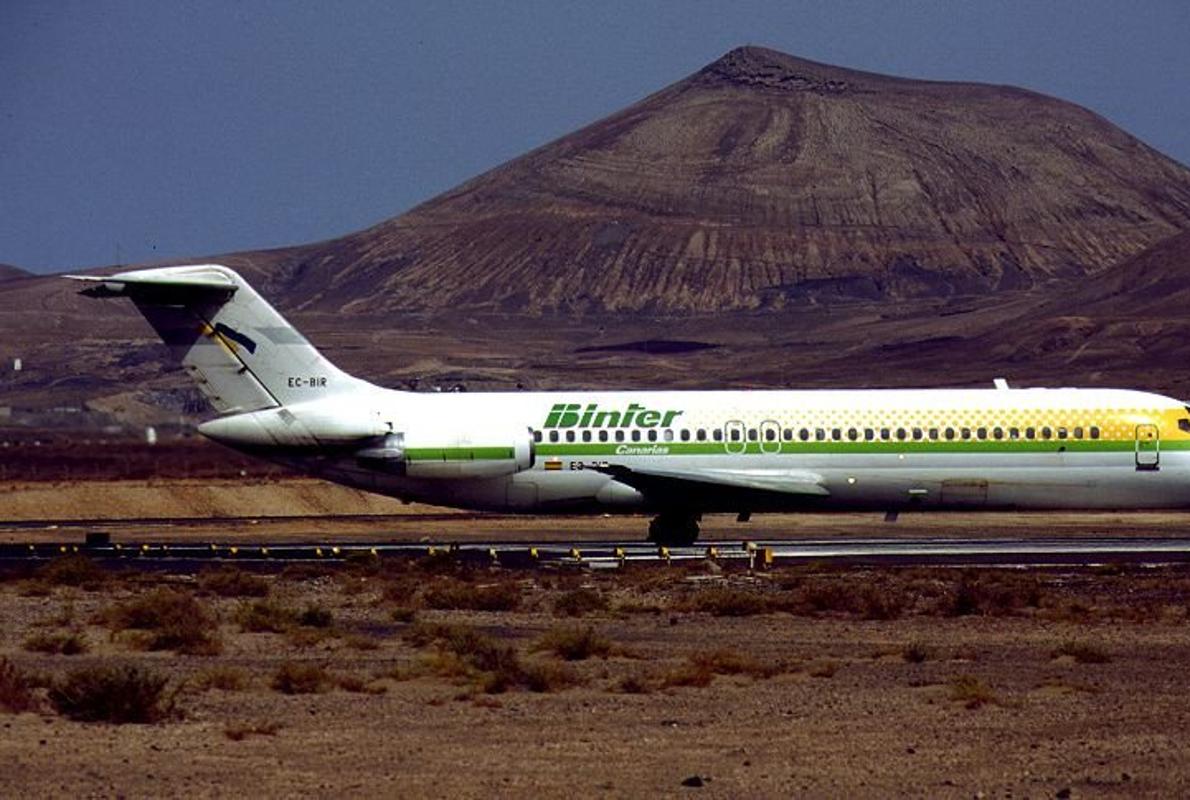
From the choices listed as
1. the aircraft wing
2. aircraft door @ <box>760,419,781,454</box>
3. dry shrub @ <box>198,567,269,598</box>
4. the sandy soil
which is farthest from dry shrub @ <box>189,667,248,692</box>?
aircraft door @ <box>760,419,781,454</box>

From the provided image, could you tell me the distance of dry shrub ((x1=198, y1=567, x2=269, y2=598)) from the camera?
36.5 m

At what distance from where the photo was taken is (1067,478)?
4697cm

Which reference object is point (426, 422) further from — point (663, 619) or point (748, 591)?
point (663, 619)

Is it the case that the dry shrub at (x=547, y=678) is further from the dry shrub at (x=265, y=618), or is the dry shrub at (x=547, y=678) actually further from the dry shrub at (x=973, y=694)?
the dry shrub at (x=265, y=618)

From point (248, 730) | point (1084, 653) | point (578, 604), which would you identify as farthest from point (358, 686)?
point (578, 604)

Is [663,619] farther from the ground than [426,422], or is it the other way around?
[426,422]

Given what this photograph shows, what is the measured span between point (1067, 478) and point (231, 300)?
18.5m

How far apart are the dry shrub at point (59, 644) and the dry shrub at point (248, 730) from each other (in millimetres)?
7082

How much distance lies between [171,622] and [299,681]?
6.45 meters

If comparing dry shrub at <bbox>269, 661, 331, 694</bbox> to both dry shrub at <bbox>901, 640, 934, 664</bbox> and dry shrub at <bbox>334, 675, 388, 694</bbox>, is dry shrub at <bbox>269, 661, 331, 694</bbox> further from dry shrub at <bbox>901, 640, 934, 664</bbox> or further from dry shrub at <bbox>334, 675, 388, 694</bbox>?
dry shrub at <bbox>901, 640, 934, 664</bbox>

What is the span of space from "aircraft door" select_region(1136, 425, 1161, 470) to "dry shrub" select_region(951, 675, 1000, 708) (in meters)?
25.0

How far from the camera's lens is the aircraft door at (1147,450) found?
47.1 metres

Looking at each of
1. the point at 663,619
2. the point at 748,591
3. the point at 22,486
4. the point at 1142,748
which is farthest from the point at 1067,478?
the point at 22,486

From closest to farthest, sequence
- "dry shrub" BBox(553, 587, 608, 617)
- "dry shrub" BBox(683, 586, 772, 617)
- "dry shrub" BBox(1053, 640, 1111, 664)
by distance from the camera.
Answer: "dry shrub" BBox(1053, 640, 1111, 664)
"dry shrub" BBox(683, 586, 772, 617)
"dry shrub" BBox(553, 587, 608, 617)
